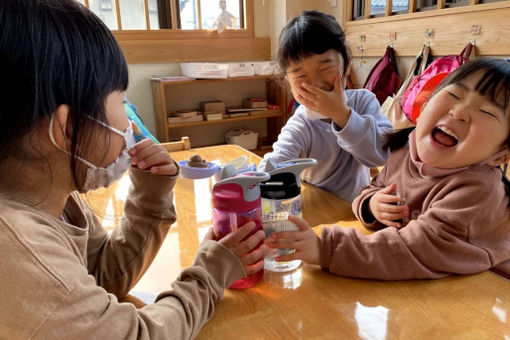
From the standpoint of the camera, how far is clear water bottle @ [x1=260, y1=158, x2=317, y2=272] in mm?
670

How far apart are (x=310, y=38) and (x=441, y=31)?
5.88 ft

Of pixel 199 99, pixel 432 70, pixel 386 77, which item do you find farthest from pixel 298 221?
pixel 199 99

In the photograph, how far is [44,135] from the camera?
46 centimetres

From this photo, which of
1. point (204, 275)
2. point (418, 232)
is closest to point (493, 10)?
point (418, 232)

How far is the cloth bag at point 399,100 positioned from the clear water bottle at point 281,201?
76.5 inches

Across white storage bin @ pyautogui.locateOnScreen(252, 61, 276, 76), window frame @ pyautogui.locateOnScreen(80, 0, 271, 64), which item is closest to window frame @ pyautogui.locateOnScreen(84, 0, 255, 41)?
window frame @ pyautogui.locateOnScreen(80, 0, 271, 64)

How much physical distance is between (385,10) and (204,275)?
293 centimetres

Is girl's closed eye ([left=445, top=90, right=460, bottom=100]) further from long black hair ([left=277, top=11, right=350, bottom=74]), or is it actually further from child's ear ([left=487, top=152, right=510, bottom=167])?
long black hair ([left=277, top=11, right=350, bottom=74])

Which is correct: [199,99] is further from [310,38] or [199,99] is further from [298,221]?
[298,221]

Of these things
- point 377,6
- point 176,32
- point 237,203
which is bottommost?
point 237,203

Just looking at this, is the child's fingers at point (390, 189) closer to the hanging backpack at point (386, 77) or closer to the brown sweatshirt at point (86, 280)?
the brown sweatshirt at point (86, 280)

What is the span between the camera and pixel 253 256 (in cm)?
62

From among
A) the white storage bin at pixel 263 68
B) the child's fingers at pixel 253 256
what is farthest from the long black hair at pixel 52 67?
the white storage bin at pixel 263 68

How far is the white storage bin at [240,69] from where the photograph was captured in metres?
3.39
